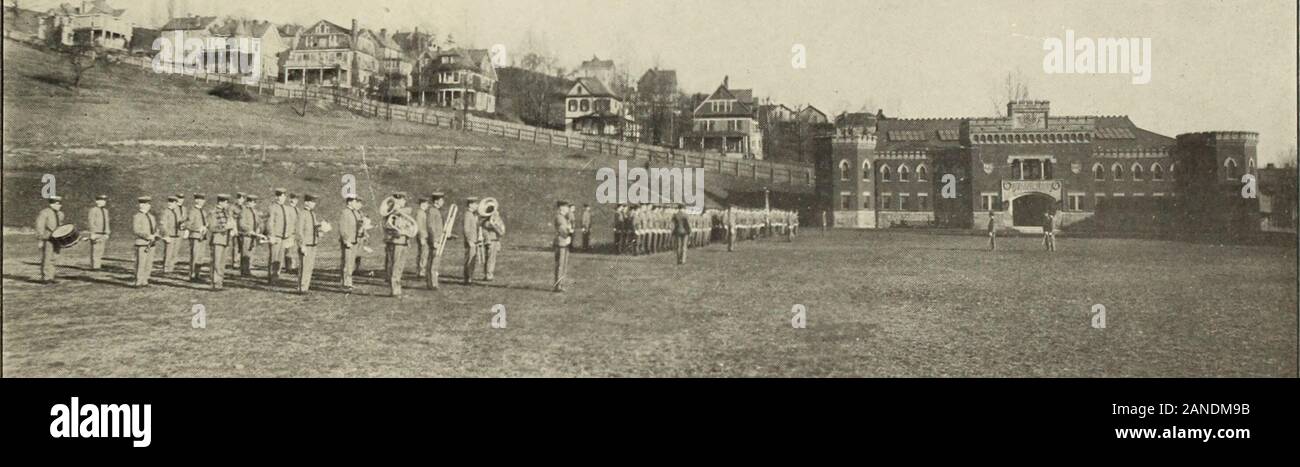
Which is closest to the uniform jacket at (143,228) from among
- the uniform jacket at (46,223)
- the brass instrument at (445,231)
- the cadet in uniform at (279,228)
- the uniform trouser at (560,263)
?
the uniform jacket at (46,223)

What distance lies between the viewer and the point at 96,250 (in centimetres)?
697

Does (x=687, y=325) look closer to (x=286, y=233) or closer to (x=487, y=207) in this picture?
(x=487, y=207)

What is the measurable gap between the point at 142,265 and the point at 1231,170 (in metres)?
9.51

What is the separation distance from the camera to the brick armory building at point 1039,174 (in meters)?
7.41

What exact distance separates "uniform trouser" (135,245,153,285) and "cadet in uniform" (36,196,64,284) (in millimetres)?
715

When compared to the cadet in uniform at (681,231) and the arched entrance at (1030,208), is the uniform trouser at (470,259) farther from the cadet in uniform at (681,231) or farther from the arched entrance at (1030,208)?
the arched entrance at (1030,208)

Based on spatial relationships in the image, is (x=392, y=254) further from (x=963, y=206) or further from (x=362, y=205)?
(x=963, y=206)

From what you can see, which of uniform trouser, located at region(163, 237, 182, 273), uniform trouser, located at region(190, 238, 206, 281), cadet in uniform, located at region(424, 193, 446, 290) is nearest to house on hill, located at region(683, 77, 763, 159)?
cadet in uniform, located at region(424, 193, 446, 290)

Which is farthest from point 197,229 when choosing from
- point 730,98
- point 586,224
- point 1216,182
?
point 1216,182

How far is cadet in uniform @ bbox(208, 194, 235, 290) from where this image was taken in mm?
6629

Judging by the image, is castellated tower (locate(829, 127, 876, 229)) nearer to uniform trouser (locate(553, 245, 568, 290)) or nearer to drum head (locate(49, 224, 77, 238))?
uniform trouser (locate(553, 245, 568, 290))

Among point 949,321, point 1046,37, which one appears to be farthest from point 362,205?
point 1046,37

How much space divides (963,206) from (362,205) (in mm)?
10142

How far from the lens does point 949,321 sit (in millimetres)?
5820
